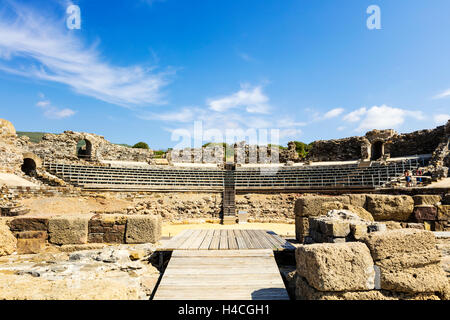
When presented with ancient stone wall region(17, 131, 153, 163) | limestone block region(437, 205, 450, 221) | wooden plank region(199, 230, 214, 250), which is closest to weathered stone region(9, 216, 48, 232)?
wooden plank region(199, 230, 214, 250)

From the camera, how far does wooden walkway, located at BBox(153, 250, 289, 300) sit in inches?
122

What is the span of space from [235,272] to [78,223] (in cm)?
Answer: 353

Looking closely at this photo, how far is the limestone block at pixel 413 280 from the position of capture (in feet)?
8.57

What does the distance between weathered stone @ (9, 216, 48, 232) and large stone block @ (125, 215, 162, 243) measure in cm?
167

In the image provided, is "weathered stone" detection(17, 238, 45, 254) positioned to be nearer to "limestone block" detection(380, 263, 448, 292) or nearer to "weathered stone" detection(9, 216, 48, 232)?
"weathered stone" detection(9, 216, 48, 232)

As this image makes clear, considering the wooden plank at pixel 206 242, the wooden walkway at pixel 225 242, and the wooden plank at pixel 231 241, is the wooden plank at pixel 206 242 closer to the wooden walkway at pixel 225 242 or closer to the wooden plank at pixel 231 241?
the wooden walkway at pixel 225 242

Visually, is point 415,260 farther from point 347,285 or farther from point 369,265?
point 347,285

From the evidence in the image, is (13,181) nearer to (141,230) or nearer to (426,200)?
(141,230)

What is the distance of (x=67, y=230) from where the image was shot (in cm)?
499

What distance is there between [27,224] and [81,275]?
2.31m

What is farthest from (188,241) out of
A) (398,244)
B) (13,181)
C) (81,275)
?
(13,181)

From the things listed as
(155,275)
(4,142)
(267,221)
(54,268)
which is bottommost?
(267,221)
